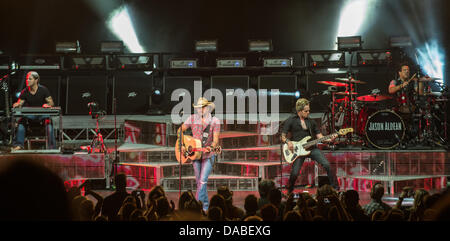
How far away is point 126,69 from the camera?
12180 mm

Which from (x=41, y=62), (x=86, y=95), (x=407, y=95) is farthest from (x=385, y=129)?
(x=41, y=62)

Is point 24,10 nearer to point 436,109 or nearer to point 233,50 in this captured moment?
point 233,50

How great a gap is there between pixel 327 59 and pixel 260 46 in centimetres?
177

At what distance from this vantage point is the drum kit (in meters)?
8.41

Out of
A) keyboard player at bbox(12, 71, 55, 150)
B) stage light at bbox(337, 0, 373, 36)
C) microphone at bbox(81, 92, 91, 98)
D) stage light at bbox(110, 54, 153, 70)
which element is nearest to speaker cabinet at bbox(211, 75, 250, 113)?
stage light at bbox(110, 54, 153, 70)

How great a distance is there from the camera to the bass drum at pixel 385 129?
8.34m

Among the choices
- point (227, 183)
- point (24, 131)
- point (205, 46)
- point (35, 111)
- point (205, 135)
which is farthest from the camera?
point (205, 46)

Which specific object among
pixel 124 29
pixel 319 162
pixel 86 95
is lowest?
pixel 319 162

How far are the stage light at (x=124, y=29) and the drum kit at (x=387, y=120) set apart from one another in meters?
6.44

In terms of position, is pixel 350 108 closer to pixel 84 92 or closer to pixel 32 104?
pixel 32 104

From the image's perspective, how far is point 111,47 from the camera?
481 inches

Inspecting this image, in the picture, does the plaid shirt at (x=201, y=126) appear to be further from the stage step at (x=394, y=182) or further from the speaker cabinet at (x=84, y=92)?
the speaker cabinet at (x=84, y=92)

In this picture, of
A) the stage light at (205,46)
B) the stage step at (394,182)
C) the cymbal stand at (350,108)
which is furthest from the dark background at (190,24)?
the stage step at (394,182)
